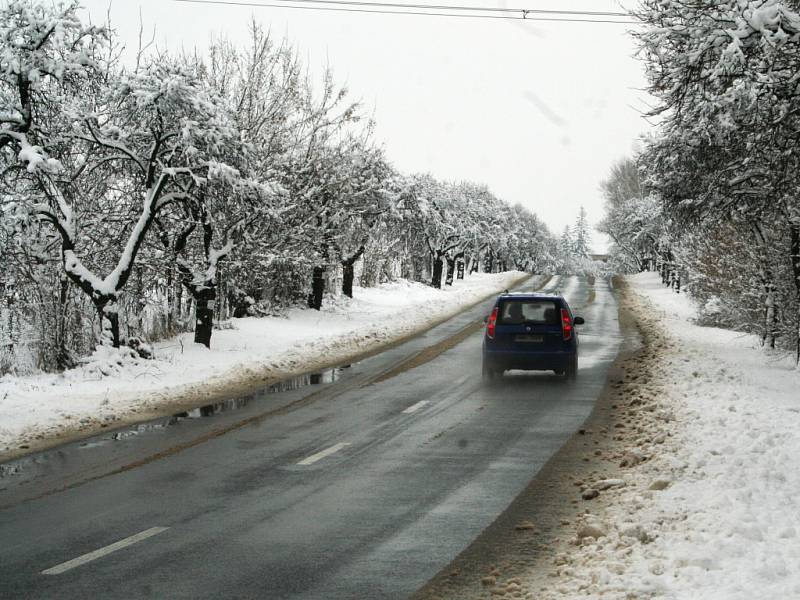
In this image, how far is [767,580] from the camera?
5176 mm

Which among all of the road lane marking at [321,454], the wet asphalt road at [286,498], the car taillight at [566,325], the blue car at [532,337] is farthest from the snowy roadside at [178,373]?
the car taillight at [566,325]

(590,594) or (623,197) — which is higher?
(623,197)

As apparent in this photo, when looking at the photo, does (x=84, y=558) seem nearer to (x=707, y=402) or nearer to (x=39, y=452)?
(x=39, y=452)

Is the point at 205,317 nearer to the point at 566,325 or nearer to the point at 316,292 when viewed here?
the point at 566,325

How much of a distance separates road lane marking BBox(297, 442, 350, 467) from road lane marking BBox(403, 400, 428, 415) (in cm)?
273

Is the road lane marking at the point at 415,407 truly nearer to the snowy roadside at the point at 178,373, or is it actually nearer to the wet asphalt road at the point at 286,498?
the wet asphalt road at the point at 286,498

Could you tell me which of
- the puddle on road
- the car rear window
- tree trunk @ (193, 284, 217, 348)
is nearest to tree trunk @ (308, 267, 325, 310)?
tree trunk @ (193, 284, 217, 348)

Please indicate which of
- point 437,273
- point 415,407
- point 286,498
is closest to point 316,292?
point 415,407

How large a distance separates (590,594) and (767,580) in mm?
1058

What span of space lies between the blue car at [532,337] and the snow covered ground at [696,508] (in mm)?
3066

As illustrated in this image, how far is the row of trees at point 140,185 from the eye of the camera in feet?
50.9

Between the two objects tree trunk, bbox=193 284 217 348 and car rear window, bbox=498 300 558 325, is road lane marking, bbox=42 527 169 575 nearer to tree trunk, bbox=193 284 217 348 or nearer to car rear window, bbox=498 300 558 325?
car rear window, bbox=498 300 558 325

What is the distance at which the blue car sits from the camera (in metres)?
17.1

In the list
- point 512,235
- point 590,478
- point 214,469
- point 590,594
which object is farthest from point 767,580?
point 512,235
